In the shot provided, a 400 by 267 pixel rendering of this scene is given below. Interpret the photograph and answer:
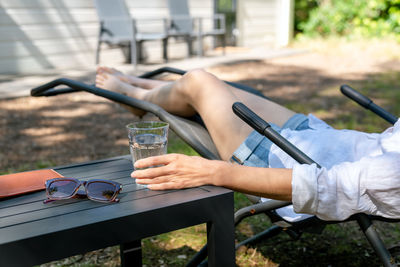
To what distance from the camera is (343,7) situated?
11492 mm

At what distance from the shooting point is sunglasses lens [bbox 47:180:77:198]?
4.17ft

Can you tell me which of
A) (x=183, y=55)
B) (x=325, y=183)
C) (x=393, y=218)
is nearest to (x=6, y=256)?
(x=325, y=183)

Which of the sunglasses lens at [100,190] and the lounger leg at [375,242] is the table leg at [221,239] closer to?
the sunglasses lens at [100,190]

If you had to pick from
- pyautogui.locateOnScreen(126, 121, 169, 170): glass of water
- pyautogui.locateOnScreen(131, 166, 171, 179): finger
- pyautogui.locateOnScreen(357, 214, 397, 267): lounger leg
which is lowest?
pyautogui.locateOnScreen(357, 214, 397, 267): lounger leg

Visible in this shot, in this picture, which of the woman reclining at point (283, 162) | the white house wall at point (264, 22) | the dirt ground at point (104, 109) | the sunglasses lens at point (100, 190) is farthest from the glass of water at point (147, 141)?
the white house wall at point (264, 22)

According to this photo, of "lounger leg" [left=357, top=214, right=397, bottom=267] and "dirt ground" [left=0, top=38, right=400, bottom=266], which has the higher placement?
"lounger leg" [left=357, top=214, right=397, bottom=267]

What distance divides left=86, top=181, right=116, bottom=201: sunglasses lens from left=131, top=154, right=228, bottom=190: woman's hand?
0.35ft

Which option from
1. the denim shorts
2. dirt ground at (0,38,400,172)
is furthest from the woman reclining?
dirt ground at (0,38,400,172)

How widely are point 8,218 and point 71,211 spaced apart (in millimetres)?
158

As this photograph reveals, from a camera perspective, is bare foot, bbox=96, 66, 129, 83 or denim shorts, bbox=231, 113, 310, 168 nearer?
denim shorts, bbox=231, 113, 310, 168

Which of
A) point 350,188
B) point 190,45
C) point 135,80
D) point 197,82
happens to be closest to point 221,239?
point 350,188

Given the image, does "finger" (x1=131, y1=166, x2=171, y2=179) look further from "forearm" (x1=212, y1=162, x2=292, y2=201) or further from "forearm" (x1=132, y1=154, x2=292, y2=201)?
"forearm" (x1=212, y1=162, x2=292, y2=201)

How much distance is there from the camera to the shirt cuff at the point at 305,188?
127 cm

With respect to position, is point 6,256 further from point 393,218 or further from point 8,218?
point 393,218
